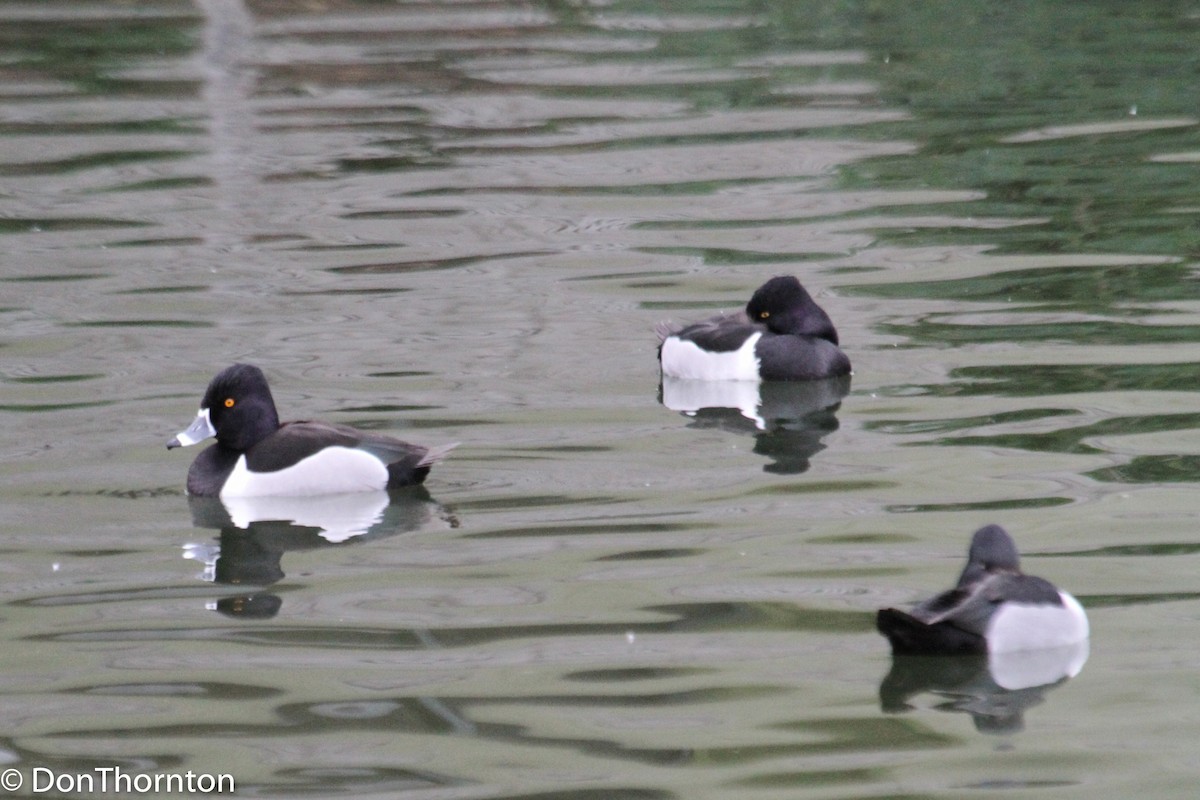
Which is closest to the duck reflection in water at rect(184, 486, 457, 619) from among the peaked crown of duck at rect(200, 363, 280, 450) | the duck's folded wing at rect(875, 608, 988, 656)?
the peaked crown of duck at rect(200, 363, 280, 450)

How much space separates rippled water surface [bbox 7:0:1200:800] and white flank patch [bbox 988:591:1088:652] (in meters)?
0.09

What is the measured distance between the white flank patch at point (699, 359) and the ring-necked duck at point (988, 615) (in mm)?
4345

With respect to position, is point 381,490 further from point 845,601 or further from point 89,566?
point 845,601

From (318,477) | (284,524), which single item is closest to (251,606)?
(284,524)

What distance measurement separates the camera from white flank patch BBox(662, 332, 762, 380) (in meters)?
11.1

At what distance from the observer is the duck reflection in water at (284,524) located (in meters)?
8.24

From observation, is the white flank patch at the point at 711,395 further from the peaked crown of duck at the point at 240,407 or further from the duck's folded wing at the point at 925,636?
the duck's folded wing at the point at 925,636

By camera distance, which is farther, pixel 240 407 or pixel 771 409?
pixel 771 409

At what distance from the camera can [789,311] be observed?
36.6 ft

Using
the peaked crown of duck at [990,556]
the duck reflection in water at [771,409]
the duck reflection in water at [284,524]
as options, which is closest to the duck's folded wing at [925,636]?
the peaked crown of duck at [990,556]

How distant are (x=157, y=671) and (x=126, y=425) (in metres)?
3.46

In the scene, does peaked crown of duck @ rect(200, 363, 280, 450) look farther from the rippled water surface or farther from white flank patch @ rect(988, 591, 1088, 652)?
white flank patch @ rect(988, 591, 1088, 652)

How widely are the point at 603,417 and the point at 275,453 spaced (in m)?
1.87

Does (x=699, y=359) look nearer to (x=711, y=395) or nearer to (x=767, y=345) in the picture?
(x=711, y=395)
